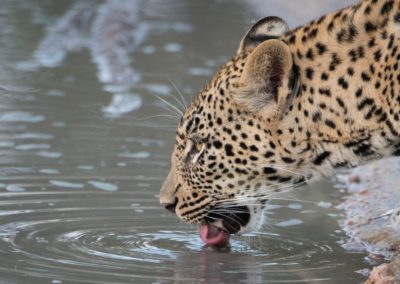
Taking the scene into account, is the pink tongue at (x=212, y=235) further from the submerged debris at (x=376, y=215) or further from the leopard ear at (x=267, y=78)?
the leopard ear at (x=267, y=78)

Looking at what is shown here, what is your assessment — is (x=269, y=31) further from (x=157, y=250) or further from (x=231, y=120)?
(x=157, y=250)

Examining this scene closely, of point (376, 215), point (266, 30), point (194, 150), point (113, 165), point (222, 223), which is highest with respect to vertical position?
point (266, 30)

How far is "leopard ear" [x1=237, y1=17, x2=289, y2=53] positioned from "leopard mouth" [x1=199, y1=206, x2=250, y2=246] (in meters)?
1.10

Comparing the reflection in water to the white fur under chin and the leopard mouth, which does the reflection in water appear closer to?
the leopard mouth

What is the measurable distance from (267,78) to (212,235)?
1.59m

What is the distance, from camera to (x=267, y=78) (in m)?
7.69

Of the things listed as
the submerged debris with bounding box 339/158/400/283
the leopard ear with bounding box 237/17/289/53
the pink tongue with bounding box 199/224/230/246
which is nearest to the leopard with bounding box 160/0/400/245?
the leopard ear with bounding box 237/17/289/53

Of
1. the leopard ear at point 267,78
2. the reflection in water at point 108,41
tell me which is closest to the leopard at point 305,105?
the leopard ear at point 267,78

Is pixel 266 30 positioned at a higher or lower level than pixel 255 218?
higher

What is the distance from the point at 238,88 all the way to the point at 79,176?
3.70 metres

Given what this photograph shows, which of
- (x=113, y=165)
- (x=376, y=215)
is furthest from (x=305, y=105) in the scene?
(x=113, y=165)

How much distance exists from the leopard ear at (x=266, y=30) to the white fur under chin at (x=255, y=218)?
1.08m

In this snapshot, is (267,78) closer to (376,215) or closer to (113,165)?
(376,215)

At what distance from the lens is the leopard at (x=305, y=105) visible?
7.58 metres
